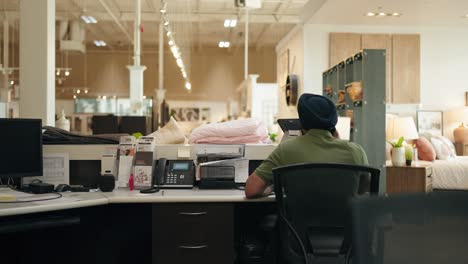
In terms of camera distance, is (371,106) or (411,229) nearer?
(411,229)

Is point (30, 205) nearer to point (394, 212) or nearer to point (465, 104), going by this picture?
point (394, 212)

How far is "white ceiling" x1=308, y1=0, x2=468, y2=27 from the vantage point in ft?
24.5

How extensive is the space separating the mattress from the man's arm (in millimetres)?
5010

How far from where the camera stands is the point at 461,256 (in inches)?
48.1

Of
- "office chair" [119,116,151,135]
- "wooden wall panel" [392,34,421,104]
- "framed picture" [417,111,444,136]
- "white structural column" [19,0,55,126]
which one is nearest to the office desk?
"white structural column" [19,0,55,126]

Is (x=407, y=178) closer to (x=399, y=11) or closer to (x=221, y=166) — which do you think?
(x=399, y=11)

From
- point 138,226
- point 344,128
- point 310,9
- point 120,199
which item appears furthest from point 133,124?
point 120,199

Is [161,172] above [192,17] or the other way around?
the other way around

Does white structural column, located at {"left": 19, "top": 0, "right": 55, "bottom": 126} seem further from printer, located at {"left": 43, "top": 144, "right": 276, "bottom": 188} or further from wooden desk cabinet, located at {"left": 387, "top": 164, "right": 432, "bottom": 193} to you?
wooden desk cabinet, located at {"left": 387, "top": 164, "right": 432, "bottom": 193}

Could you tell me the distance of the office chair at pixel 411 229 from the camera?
1.12 m

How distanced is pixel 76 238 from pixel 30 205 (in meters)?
1.01

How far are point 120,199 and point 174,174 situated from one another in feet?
1.93

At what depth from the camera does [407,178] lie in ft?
21.3

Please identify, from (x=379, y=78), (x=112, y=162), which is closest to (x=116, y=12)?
(x=379, y=78)
